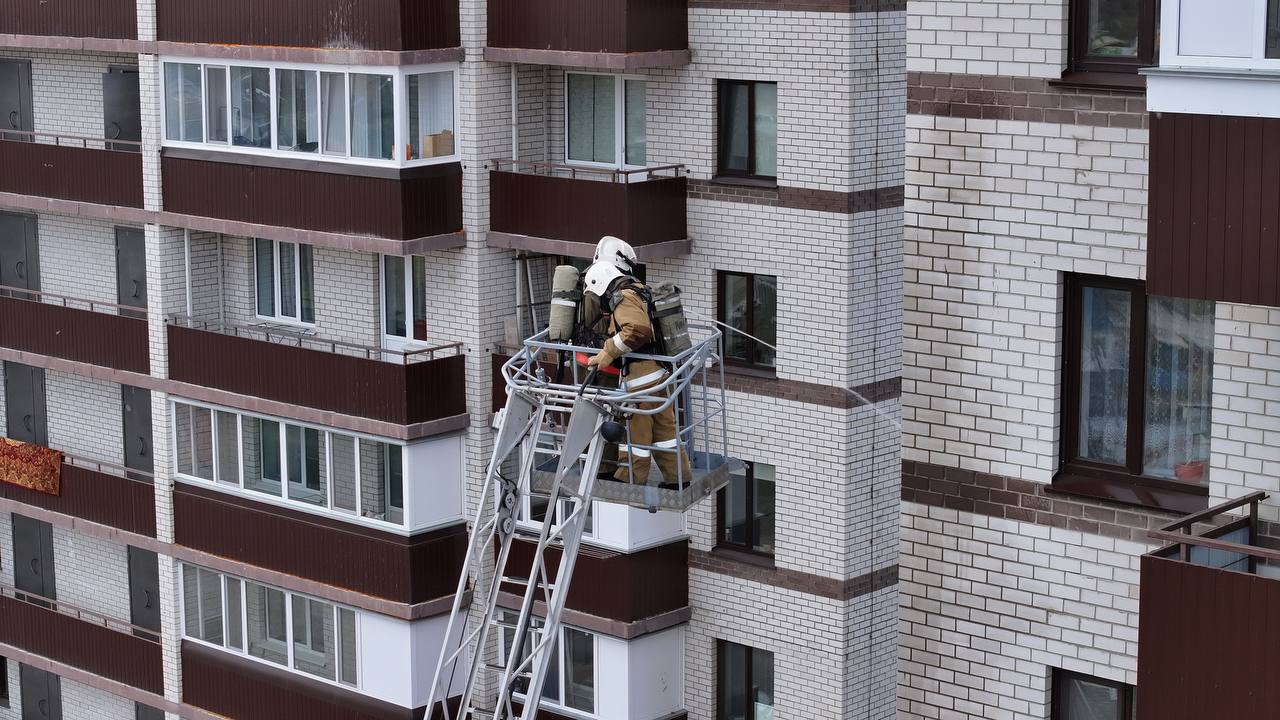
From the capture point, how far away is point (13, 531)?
115 feet

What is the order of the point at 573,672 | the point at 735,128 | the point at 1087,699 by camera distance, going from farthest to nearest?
the point at 573,672
the point at 735,128
the point at 1087,699

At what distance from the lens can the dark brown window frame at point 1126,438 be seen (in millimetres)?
14883

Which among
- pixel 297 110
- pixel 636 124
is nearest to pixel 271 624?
pixel 297 110

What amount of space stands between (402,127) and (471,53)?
4.45 ft

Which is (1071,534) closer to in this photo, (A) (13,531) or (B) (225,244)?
(B) (225,244)

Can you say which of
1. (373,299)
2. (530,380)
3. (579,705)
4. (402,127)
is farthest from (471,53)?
(530,380)

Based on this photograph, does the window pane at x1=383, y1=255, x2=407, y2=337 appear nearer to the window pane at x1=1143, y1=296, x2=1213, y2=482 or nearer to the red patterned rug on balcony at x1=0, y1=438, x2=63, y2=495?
the red patterned rug on balcony at x1=0, y1=438, x2=63, y2=495

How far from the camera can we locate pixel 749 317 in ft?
83.5

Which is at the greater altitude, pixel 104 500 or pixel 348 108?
pixel 348 108

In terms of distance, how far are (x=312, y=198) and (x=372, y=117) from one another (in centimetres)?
153

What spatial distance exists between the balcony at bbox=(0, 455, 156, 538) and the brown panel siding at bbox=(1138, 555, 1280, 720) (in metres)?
20.9

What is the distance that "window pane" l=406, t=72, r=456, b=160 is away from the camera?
2661 centimetres

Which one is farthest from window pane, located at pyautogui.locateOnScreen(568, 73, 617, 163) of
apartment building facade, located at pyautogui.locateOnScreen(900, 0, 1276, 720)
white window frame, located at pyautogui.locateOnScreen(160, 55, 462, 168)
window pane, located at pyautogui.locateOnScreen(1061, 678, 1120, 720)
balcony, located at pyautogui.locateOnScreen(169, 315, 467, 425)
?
window pane, located at pyautogui.locateOnScreen(1061, 678, 1120, 720)

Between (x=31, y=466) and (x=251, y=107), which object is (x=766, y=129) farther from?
(x=31, y=466)
